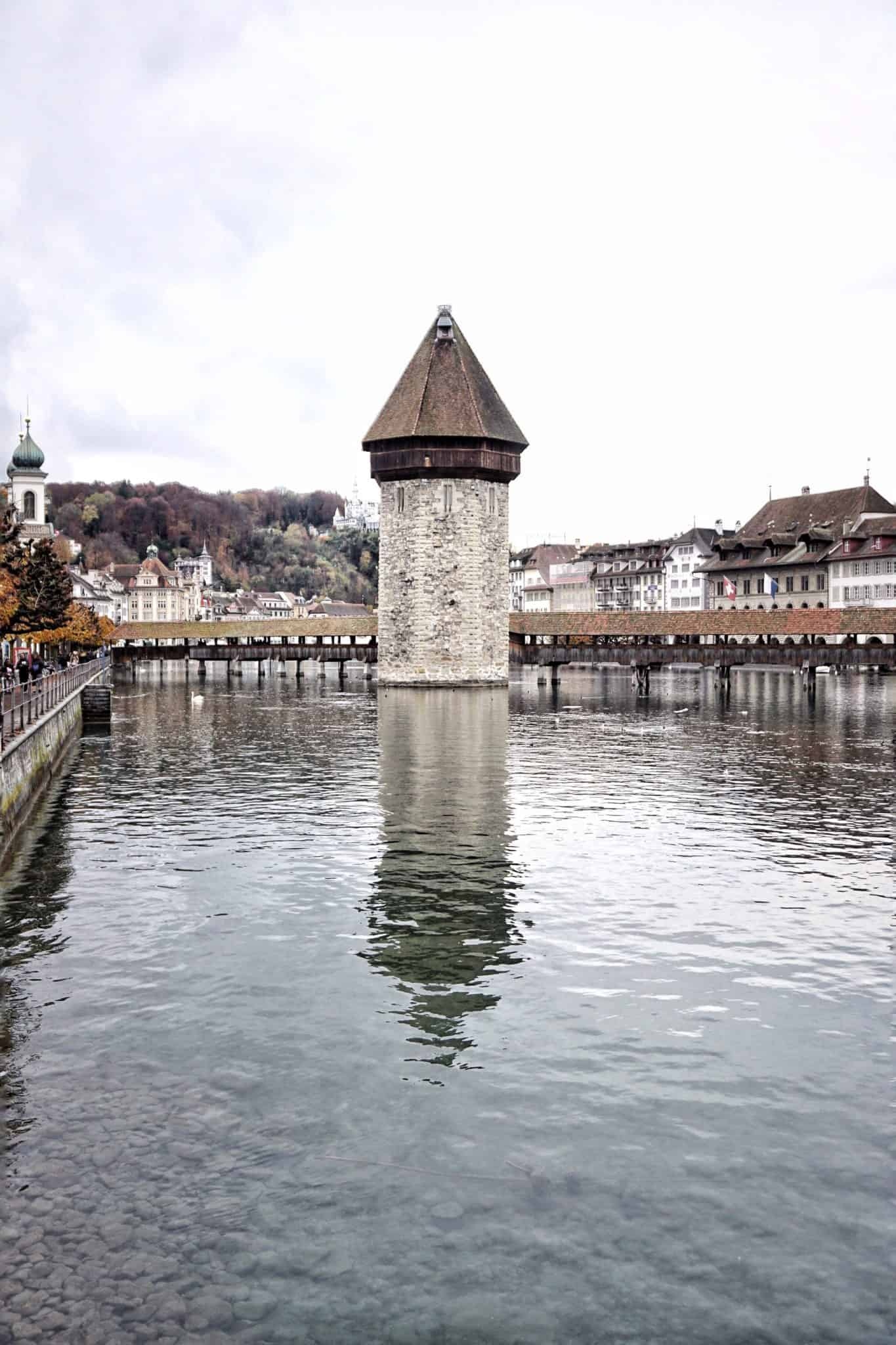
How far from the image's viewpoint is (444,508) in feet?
181

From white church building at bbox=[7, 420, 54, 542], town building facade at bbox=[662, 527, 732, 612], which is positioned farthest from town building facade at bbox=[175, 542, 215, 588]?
town building facade at bbox=[662, 527, 732, 612]

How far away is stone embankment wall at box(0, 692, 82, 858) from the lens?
16234 mm

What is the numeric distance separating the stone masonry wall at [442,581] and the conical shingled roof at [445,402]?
2285 mm

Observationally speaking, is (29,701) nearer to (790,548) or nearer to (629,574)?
(790,548)

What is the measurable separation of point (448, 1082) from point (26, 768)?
1323 centimetres

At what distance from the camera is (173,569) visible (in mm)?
158125

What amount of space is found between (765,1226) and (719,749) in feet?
74.5

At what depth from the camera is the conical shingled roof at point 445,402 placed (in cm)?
5422

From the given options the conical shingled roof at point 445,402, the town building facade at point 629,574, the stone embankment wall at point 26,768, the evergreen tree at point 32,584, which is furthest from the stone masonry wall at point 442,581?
the town building facade at point 629,574

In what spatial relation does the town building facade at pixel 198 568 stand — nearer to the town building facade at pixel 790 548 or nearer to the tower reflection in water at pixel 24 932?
the town building facade at pixel 790 548

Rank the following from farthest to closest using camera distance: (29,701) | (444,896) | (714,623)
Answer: (714,623) → (29,701) → (444,896)

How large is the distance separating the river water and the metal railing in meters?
1.91

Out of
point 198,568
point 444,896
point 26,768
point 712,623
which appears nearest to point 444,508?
point 712,623

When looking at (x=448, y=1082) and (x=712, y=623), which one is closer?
(x=448, y=1082)
